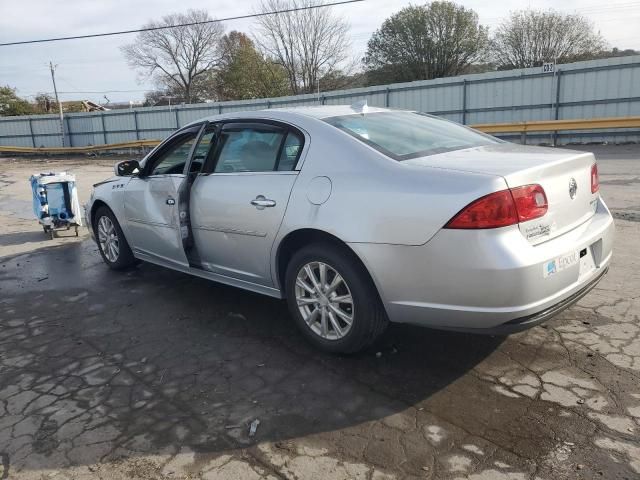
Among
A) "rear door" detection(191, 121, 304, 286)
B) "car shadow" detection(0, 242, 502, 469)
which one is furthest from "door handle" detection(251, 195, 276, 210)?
"car shadow" detection(0, 242, 502, 469)

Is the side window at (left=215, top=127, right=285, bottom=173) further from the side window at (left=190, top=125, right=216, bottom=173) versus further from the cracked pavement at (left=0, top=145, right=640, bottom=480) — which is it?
the cracked pavement at (left=0, top=145, right=640, bottom=480)

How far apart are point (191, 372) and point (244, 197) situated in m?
1.28

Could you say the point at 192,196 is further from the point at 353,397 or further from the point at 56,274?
the point at 56,274

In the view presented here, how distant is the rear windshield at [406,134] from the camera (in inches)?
139

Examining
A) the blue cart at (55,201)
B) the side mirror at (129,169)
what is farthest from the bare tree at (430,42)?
the side mirror at (129,169)

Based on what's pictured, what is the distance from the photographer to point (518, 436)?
8.84ft

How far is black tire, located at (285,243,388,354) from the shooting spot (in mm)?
3307

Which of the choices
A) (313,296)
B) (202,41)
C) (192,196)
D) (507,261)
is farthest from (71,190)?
(202,41)

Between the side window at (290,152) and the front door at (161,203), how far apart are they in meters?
1.11

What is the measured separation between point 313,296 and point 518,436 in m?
1.50

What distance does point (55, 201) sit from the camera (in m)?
7.99

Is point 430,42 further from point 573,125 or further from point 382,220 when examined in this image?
point 382,220

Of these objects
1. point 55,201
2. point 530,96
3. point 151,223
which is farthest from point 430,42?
point 151,223

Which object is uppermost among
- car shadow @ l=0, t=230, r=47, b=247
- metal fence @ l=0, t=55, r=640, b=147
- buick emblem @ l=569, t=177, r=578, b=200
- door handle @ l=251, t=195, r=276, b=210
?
metal fence @ l=0, t=55, r=640, b=147
